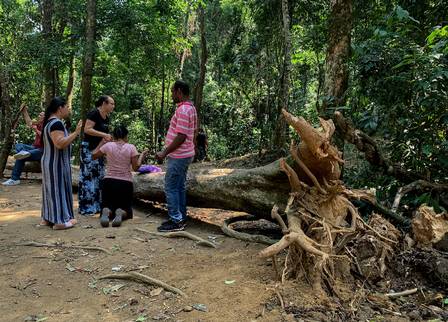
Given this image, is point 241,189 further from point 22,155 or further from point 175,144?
point 22,155

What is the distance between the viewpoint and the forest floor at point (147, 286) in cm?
315

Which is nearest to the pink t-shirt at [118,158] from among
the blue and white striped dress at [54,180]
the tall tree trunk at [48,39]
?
the blue and white striped dress at [54,180]

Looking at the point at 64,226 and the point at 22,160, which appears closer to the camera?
the point at 64,226

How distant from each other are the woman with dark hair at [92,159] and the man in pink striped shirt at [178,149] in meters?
1.26

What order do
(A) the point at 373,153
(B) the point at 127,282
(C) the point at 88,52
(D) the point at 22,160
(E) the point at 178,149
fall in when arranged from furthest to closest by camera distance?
1. (C) the point at 88,52
2. (D) the point at 22,160
3. (E) the point at 178,149
4. (A) the point at 373,153
5. (B) the point at 127,282

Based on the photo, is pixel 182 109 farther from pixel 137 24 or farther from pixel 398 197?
pixel 137 24

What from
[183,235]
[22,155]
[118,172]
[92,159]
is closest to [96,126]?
[92,159]

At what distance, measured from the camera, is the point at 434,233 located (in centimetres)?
396

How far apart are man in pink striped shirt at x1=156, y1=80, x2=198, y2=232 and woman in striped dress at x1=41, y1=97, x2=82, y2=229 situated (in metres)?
1.24

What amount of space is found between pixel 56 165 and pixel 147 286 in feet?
8.07

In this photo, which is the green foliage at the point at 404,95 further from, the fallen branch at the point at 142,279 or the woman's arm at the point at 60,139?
the woman's arm at the point at 60,139

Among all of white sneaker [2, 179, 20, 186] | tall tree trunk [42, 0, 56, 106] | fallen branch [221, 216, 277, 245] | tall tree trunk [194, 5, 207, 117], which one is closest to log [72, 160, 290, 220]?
fallen branch [221, 216, 277, 245]

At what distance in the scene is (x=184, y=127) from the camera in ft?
16.8

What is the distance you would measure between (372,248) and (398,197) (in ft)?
3.34
